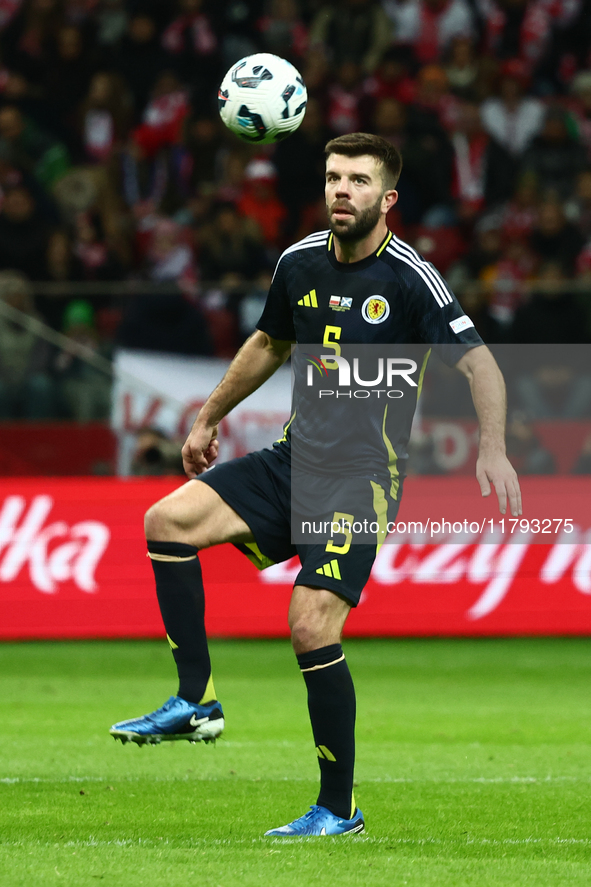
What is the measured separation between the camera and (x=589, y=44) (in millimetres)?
15445

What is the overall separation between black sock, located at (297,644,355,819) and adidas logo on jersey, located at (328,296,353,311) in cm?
124

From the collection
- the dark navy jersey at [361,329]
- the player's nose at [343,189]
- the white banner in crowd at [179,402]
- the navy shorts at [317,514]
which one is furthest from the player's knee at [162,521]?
the white banner in crowd at [179,402]

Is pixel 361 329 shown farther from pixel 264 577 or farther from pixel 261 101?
pixel 264 577

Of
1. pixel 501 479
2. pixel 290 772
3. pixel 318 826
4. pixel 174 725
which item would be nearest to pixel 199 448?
pixel 174 725

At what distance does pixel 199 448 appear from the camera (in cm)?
518

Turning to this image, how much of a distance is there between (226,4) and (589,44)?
4.35 metres

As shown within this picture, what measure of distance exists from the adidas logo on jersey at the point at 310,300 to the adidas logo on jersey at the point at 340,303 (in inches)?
2.7

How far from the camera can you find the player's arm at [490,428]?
14.4 feet

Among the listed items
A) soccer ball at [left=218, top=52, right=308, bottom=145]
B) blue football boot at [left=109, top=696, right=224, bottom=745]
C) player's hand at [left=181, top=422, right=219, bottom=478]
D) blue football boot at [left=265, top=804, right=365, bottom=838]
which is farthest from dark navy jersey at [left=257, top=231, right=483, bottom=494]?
blue football boot at [left=265, top=804, right=365, bottom=838]

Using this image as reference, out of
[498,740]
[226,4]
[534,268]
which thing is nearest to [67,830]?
[498,740]

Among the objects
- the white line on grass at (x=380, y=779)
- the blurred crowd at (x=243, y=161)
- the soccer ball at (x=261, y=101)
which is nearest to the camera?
the soccer ball at (x=261, y=101)

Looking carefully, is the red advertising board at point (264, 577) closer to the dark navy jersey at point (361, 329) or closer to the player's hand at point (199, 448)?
the player's hand at point (199, 448)

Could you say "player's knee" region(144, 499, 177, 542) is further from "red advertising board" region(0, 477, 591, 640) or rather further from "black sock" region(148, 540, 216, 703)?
"red advertising board" region(0, 477, 591, 640)

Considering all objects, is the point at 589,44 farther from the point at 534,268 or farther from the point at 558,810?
the point at 558,810
